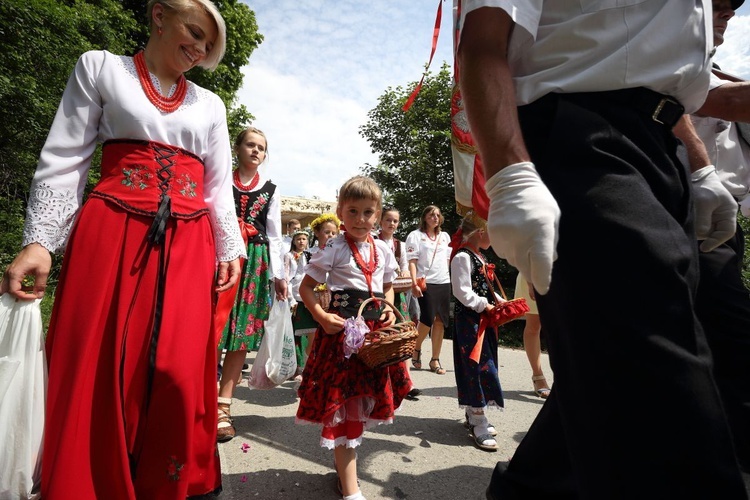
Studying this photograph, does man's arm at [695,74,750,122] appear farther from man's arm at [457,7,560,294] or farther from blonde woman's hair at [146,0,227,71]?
blonde woman's hair at [146,0,227,71]

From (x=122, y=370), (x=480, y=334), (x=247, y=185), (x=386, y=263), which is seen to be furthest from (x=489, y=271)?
(x=122, y=370)

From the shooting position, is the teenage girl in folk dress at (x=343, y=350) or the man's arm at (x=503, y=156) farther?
the teenage girl in folk dress at (x=343, y=350)

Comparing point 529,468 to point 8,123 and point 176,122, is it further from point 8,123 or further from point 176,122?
point 8,123

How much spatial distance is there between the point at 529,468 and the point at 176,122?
189cm

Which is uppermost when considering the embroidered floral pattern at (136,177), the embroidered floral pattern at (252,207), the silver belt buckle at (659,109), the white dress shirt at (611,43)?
the embroidered floral pattern at (252,207)

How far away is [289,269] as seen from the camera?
20.7ft

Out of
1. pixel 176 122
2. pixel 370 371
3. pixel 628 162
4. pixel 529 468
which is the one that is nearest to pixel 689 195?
pixel 628 162

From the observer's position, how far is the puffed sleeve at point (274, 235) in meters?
3.66

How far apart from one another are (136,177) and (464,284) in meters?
2.41

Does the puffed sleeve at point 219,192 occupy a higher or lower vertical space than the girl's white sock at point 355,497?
higher

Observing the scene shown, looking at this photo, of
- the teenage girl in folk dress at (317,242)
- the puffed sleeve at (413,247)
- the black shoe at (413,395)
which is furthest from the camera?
the puffed sleeve at (413,247)

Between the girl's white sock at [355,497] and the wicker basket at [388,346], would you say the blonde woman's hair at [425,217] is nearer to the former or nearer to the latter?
the wicker basket at [388,346]

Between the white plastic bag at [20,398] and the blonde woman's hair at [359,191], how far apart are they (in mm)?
1599

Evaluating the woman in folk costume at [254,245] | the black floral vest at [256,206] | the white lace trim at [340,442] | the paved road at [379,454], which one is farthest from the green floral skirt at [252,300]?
the white lace trim at [340,442]
